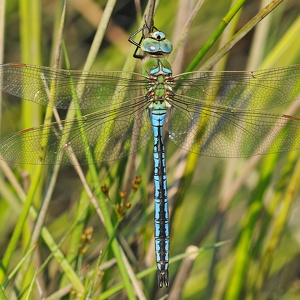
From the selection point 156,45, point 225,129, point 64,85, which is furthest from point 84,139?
point 225,129

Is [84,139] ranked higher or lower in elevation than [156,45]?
lower

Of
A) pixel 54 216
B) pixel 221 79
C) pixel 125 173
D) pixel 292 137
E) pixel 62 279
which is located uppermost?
pixel 221 79

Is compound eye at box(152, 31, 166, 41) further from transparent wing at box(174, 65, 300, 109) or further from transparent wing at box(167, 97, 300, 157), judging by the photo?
transparent wing at box(167, 97, 300, 157)

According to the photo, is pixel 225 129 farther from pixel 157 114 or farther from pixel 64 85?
pixel 64 85

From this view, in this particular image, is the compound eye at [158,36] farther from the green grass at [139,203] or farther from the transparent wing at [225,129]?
the transparent wing at [225,129]

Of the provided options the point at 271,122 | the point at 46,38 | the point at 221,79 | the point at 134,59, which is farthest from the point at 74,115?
the point at 46,38

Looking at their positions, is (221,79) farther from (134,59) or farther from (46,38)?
(46,38)

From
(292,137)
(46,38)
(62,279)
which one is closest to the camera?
(62,279)
